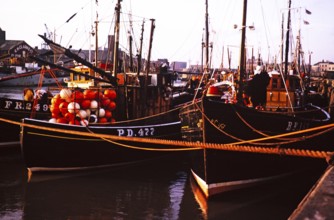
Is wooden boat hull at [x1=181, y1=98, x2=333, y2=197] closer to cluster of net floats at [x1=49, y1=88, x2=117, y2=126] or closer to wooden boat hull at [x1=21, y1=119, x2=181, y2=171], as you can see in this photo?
wooden boat hull at [x1=21, y1=119, x2=181, y2=171]

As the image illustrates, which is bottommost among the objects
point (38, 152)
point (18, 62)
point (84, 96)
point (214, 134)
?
point (38, 152)

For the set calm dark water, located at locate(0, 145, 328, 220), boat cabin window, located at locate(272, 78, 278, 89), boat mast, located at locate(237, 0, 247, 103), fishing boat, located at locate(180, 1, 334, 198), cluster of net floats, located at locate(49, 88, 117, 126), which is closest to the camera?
calm dark water, located at locate(0, 145, 328, 220)

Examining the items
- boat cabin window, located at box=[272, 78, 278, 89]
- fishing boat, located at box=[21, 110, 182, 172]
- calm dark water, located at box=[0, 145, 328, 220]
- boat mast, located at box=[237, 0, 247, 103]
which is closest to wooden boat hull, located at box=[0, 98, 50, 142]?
calm dark water, located at box=[0, 145, 328, 220]

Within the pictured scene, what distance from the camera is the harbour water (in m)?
9.71

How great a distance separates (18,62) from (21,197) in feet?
214

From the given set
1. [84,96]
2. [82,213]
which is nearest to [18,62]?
[84,96]

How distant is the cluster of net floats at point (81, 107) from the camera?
1360 cm

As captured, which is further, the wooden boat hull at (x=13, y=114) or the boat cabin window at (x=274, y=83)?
the wooden boat hull at (x=13, y=114)

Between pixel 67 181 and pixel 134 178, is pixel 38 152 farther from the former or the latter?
pixel 134 178

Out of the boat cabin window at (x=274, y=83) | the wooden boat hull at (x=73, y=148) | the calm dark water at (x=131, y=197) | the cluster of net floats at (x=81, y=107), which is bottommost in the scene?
the calm dark water at (x=131, y=197)

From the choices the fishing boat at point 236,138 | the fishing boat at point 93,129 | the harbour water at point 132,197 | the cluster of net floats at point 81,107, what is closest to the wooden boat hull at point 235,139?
the fishing boat at point 236,138

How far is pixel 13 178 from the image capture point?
42.9ft

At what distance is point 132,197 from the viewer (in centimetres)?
1120

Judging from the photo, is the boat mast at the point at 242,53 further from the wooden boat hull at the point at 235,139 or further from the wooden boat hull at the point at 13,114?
the wooden boat hull at the point at 13,114
